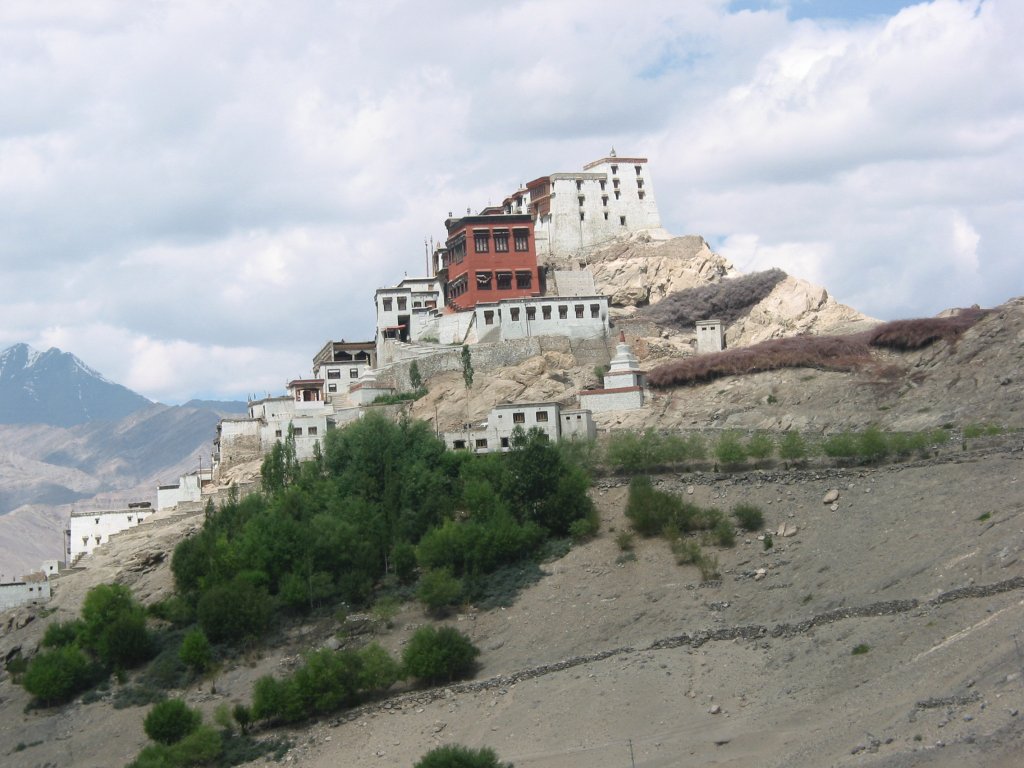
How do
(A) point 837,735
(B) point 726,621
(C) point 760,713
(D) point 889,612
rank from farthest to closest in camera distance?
(B) point 726,621 → (D) point 889,612 → (C) point 760,713 → (A) point 837,735

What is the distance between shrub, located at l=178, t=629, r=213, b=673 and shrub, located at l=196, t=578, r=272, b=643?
78 cm

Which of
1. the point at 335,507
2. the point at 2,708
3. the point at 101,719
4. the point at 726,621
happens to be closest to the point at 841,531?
the point at 726,621

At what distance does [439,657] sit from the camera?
→ 5362 cm

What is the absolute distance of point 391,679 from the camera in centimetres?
5416

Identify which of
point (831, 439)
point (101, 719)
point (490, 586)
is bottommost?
point (101, 719)

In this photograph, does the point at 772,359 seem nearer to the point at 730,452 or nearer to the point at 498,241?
the point at 730,452

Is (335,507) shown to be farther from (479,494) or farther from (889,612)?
(889,612)

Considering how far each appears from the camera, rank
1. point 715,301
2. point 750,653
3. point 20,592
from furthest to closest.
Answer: point 715,301 < point 20,592 < point 750,653

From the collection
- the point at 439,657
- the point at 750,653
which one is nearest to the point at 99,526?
the point at 439,657

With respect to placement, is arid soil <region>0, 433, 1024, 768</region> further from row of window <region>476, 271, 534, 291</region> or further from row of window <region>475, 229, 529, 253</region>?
row of window <region>475, 229, 529, 253</region>

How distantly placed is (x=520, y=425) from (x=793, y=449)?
12.9m

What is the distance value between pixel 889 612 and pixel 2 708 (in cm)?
3523

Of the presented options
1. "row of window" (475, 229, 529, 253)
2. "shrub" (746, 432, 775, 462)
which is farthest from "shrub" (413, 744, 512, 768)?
"row of window" (475, 229, 529, 253)

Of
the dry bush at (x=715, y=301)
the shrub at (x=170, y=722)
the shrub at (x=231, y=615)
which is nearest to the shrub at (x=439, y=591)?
the shrub at (x=231, y=615)
